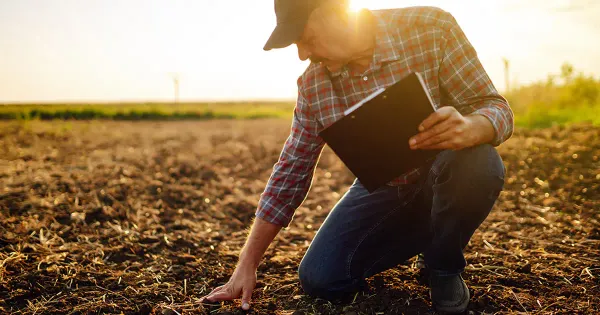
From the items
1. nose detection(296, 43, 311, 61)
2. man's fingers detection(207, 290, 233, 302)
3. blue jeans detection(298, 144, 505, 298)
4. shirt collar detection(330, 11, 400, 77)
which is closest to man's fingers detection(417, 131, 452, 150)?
blue jeans detection(298, 144, 505, 298)

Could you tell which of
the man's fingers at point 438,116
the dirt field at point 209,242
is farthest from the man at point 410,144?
the dirt field at point 209,242

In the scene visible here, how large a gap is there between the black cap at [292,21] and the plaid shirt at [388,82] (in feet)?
1.02

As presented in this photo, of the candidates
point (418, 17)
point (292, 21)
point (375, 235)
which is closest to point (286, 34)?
point (292, 21)

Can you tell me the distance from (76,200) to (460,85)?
9.18ft

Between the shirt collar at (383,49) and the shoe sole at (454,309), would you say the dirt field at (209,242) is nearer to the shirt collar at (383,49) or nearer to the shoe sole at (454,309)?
the shoe sole at (454,309)

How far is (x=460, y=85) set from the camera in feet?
6.39

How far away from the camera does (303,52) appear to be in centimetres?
186

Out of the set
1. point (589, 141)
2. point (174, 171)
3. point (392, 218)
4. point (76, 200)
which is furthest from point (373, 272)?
point (589, 141)

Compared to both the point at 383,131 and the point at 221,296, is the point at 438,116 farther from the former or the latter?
the point at 221,296

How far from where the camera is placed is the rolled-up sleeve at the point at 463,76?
6.21ft

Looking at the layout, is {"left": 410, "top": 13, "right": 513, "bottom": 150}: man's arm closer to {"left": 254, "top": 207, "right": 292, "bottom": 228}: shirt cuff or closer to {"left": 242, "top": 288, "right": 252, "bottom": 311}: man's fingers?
{"left": 254, "top": 207, "right": 292, "bottom": 228}: shirt cuff

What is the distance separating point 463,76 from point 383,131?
1.59 ft

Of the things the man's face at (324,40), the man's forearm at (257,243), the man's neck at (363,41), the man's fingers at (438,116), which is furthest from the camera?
the man's forearm at (257,243)

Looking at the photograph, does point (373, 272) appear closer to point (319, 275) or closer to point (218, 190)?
point (319, 275)
